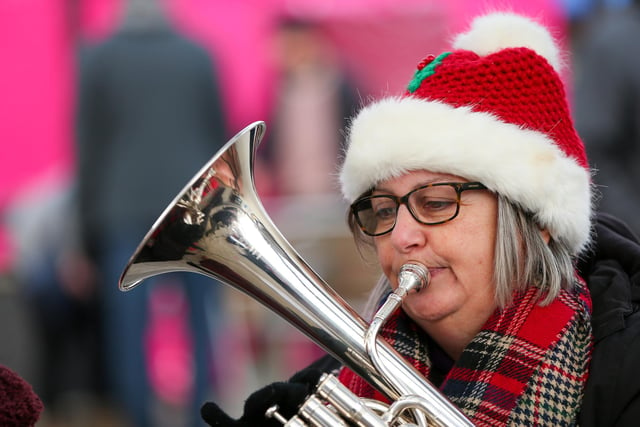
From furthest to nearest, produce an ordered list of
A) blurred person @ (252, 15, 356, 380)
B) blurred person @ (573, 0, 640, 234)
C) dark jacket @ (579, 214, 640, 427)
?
blurred person @ (252, 15, 356, 380), blurred person @ (573, 0, 640, 234), dark jacket @ (579, 214, 640, 427)

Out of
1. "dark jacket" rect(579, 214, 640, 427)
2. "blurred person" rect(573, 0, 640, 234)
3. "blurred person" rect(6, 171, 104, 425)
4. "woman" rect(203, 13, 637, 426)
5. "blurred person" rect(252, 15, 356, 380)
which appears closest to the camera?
"dark jacket" rect(579, 214, 640, 427)

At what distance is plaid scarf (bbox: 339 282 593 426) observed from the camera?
2061 millimetres

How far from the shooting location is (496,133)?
2178 mm

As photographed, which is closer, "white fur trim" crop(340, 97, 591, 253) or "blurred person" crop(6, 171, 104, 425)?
"white fur trim" crop(340, 97, 591, 253)

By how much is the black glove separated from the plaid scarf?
0.29 m

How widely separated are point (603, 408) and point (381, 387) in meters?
0.48

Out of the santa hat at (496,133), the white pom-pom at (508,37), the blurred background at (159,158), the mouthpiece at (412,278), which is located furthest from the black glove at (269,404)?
the blurred background at (159,158)

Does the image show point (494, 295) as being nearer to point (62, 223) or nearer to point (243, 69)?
point (62, 223)

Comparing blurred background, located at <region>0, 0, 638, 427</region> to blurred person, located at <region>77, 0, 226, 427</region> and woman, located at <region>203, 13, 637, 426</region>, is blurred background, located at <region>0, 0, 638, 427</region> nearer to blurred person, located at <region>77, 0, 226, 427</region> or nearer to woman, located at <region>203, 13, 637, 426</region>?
blurred person, located at <region>77, 0, 226, 427</region>

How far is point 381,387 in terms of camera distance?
80.5 inches

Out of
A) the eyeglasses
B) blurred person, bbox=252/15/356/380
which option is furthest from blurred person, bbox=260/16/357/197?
the eyeglasses

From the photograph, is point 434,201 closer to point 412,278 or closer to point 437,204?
point 437,204

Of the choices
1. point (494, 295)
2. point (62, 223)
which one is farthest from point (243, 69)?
point (494, 295)

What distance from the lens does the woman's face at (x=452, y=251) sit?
216cm
